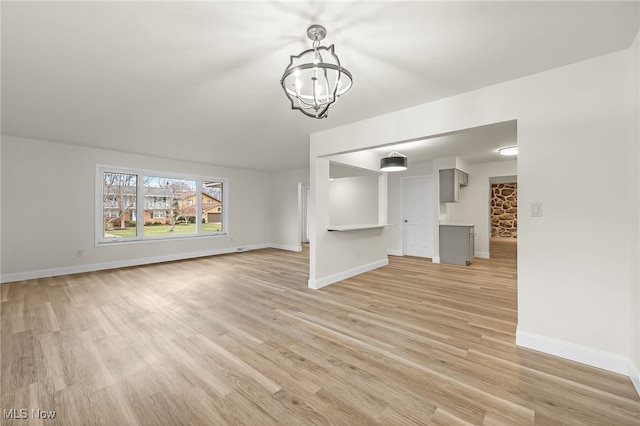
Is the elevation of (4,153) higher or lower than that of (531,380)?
higher

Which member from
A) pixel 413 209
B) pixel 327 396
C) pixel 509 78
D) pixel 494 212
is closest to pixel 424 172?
pixel 413 209

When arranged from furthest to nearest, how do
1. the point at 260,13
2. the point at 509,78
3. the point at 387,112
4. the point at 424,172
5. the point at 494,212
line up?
the point at 494,212 → the point at 424,172 → the point at 387,112 → the point at 509,78 → the point at 260,13

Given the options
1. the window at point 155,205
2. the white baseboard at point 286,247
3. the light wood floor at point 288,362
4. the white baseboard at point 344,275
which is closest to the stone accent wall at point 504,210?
the white baseboard at point 344,275

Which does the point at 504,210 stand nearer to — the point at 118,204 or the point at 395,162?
the point at 395,162

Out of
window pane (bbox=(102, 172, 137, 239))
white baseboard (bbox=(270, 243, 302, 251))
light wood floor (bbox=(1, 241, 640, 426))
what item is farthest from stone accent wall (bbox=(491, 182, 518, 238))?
window pane (bbox=(102, 172, 137, 239))

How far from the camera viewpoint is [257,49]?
77.8 inches

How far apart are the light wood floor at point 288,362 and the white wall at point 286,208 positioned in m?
4.21

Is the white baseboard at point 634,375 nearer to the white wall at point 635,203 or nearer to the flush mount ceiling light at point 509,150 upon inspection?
the white wall at point 635,203

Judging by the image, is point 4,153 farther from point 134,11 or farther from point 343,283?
point 343,283

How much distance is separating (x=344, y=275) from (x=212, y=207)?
4.58 metres

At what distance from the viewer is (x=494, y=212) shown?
33.1 feet

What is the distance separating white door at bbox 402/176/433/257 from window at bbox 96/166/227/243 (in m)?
5.09

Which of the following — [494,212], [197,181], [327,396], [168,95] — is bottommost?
[327,396]

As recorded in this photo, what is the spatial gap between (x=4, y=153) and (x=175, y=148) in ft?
8.40
